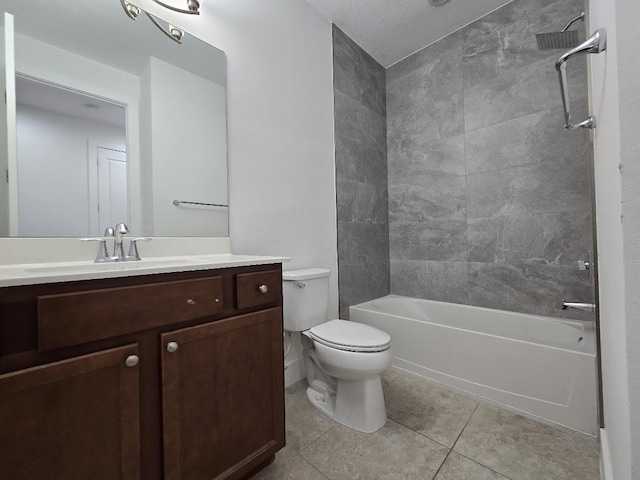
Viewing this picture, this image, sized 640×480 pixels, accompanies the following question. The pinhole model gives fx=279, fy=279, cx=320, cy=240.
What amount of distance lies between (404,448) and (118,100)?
2.01 m

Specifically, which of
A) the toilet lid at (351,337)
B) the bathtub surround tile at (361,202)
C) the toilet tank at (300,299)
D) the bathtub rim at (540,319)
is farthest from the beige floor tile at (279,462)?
the bathtub surround tile at (361,202)

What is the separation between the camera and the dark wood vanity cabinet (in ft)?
2.02

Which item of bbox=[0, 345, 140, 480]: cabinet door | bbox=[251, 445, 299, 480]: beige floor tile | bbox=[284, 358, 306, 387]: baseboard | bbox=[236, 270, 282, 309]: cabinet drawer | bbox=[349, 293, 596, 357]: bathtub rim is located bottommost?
bbox=[251, 445, 299, 480]: beige floor tile

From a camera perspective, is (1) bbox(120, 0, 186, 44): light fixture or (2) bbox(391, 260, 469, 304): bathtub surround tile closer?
(1) bbox(120, 0, 186, 44): light fixture

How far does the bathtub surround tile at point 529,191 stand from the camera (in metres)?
1.80

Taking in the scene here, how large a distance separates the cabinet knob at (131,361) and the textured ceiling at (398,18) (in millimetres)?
2401

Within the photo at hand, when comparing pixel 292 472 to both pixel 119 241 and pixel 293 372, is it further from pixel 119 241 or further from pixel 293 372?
pixel 119 241

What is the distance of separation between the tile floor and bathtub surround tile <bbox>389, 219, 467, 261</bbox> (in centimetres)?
115

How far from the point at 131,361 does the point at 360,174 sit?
210 cm

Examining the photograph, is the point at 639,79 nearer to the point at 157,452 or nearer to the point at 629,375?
the point at 629,375

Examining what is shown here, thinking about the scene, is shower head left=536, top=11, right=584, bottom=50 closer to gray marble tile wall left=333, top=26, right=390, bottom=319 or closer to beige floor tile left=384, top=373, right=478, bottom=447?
gray marble tile wall left=333, top=26, right=390, bottom=319

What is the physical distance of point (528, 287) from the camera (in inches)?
78.0

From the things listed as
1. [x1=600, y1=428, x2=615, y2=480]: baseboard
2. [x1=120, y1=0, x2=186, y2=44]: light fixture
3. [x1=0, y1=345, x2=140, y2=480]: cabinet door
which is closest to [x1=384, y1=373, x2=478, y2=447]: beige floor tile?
[x1=600, y1=428, x2=615, y2=480]: baseboard

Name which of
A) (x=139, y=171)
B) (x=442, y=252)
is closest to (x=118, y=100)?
(x=139, y=171)
